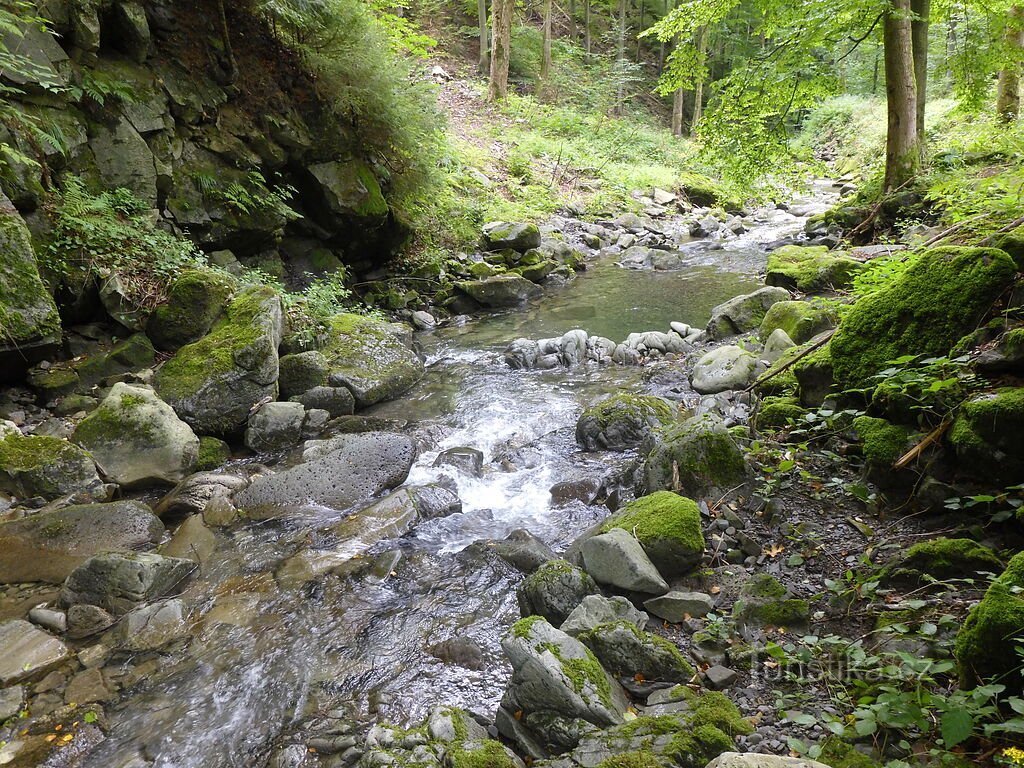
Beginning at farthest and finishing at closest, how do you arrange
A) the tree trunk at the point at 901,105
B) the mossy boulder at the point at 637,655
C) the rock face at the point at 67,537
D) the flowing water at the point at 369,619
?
1. the tree trunk at the point at 901,105
2. the rock face at the point at 67,537
3. the flowing water at the point at 369,619
4. the mossy boulder at the point at 637,655

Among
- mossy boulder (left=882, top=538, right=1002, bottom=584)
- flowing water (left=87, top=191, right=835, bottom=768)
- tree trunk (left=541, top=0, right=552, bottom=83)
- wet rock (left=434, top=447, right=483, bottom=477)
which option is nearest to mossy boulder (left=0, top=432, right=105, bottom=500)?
flowing water (left=87, top=191, right=835, bottom=768)

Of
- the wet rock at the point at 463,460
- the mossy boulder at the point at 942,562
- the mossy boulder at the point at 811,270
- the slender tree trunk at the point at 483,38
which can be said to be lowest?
the wet rock at the point at 463,460

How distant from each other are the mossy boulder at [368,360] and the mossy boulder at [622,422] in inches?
120

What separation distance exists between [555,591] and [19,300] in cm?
580

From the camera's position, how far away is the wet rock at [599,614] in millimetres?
3500

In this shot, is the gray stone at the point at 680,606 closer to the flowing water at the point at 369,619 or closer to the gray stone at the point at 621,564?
the gray stone at the point at 621,564

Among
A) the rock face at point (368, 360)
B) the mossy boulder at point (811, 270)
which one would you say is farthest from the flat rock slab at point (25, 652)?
the mossy boulder at point (811, 270)

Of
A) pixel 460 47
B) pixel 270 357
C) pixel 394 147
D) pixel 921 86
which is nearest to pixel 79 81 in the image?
pixel 270 357

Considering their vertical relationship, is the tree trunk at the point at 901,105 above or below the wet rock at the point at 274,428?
above

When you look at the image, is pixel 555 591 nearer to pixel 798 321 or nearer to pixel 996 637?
pixel 996 637

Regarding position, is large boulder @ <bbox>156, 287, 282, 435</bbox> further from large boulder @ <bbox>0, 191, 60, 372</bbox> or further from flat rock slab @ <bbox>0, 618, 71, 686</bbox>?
flat rock slab @ <bbox>0, 618, 71, 686</bbox>

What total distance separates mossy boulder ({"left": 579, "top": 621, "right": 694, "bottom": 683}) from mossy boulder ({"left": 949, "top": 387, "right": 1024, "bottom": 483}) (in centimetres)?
200

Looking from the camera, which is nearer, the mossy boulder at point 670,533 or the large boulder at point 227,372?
the mossy boulder at point 670,533

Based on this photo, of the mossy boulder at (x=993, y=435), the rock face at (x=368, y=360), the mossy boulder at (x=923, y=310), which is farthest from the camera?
the rock face at (x=368, y=360)
